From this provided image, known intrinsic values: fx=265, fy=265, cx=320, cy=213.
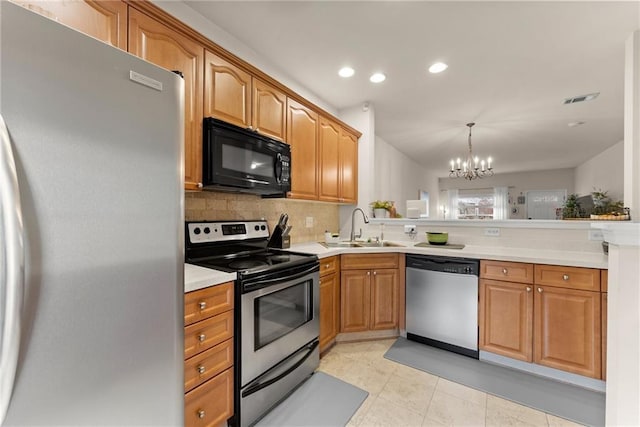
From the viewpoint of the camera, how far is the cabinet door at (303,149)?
2406mm

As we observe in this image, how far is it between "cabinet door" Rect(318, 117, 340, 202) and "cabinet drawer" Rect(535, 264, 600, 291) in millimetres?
1885

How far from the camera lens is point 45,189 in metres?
0.62

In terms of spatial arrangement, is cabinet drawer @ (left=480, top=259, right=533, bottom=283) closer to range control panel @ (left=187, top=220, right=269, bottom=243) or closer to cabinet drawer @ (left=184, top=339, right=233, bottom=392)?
range control panel @ (left=187, top=220, right=269, bottom=243)

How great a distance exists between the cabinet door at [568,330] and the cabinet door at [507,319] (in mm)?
55

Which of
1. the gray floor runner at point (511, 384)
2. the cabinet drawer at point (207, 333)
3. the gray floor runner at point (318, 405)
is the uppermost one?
the cabinet drawer at point (207, 333)

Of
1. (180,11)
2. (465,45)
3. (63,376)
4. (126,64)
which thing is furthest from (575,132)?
(63,376)

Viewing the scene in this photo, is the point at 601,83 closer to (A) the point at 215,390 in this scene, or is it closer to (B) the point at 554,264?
(B) the point at 554,264

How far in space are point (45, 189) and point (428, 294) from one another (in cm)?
260

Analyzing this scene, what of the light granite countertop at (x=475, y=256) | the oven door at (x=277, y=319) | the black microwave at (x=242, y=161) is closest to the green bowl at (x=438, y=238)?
the light granite countertop at (x=475, y=256)

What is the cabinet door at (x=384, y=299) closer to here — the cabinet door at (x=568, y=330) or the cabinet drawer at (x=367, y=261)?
the cabinet drawer at (x=367, y=261)

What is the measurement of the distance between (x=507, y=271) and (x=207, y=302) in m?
2.24

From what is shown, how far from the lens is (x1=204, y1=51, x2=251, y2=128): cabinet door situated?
171 centimetres

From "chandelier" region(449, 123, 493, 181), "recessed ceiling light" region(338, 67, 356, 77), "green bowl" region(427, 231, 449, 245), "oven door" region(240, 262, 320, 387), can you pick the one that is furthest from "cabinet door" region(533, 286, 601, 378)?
"chandelier" region(449, 123, 493, 181)

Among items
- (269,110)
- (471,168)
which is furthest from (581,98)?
(269,110)
